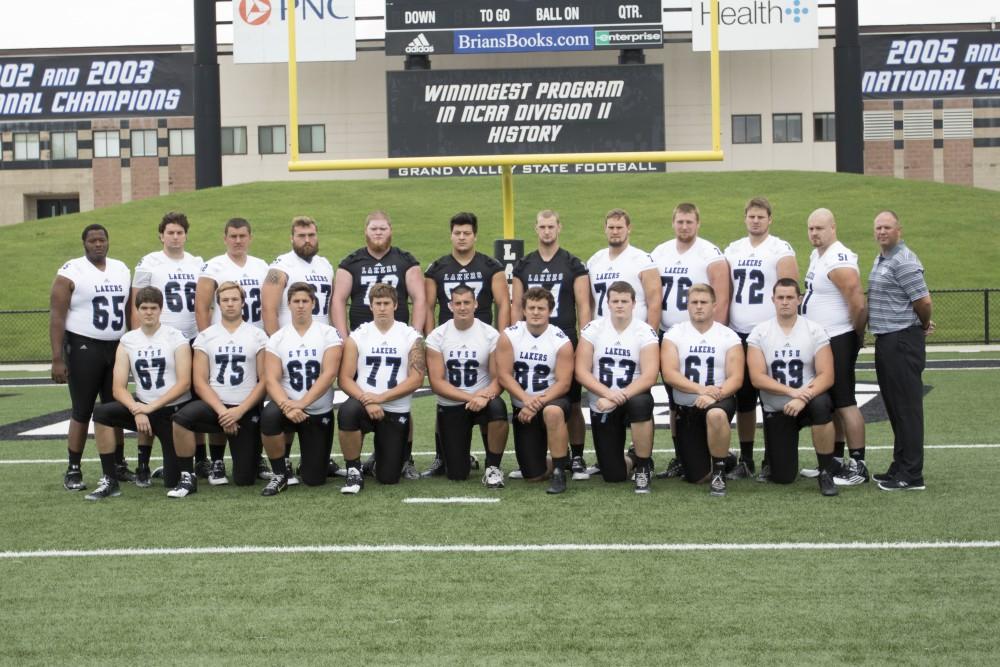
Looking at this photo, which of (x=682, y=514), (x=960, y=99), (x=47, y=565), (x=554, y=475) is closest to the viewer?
(x=47, y=565)

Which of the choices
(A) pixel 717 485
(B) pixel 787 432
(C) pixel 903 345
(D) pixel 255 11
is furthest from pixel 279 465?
(D) pixel 255 11

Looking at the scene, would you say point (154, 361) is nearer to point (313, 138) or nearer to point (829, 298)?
point (829, 298)

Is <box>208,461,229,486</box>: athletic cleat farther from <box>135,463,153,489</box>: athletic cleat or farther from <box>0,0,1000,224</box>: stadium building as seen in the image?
<box>0,0,1000,224</box>: stadium building

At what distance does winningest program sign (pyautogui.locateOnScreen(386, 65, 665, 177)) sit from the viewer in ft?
76.5

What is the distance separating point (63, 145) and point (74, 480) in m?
38.6

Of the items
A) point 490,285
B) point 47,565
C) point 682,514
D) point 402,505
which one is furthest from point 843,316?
point 47,565

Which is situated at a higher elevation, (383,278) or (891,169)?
(891,169)

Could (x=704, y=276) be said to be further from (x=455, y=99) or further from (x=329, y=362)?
(x=455, y=99)

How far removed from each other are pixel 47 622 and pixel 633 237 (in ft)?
71.1

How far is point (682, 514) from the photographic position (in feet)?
19.3

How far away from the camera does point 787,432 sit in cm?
657

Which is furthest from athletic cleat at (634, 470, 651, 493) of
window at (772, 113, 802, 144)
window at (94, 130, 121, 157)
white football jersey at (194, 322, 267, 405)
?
window at (94, 130, 121, 157)

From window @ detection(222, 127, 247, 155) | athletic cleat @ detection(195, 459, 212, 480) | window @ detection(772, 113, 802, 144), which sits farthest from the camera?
window @ detection(222, 127, 247, 155)

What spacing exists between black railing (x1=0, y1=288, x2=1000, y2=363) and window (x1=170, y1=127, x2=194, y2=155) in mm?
21446
